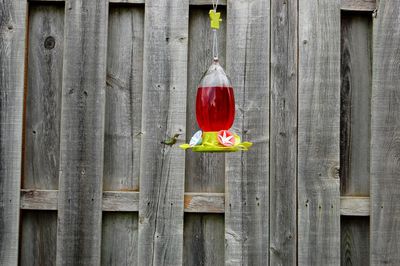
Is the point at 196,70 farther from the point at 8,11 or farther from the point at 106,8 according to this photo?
the point at 8,11

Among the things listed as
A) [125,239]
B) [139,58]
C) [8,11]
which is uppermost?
[8,11]

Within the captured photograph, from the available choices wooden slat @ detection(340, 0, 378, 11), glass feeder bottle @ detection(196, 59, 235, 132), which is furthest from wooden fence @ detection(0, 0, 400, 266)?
glass feeder bottle @ detection(196, 59, 235, 132)

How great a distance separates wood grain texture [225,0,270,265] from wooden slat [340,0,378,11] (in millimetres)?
351

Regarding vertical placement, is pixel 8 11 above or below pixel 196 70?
above

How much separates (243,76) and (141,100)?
48 centimetres

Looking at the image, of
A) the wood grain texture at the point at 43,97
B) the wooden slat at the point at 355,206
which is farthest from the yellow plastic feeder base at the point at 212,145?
the wood grain texture at the point at 43,97

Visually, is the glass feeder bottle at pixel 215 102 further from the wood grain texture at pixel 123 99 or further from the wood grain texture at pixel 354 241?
the wood grain texture at pixel 354 241

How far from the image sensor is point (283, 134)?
8.54 ft

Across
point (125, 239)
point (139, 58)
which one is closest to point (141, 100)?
point (139, 58)

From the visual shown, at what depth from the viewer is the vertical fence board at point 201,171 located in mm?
2605

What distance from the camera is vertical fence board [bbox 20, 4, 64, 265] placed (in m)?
2.63

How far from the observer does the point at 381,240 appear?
2.57m

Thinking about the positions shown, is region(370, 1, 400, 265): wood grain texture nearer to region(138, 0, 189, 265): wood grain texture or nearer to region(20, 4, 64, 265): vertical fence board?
region(138, 0, 189, 265): wood grain texture

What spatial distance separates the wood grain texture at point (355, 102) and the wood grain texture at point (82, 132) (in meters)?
1.10
